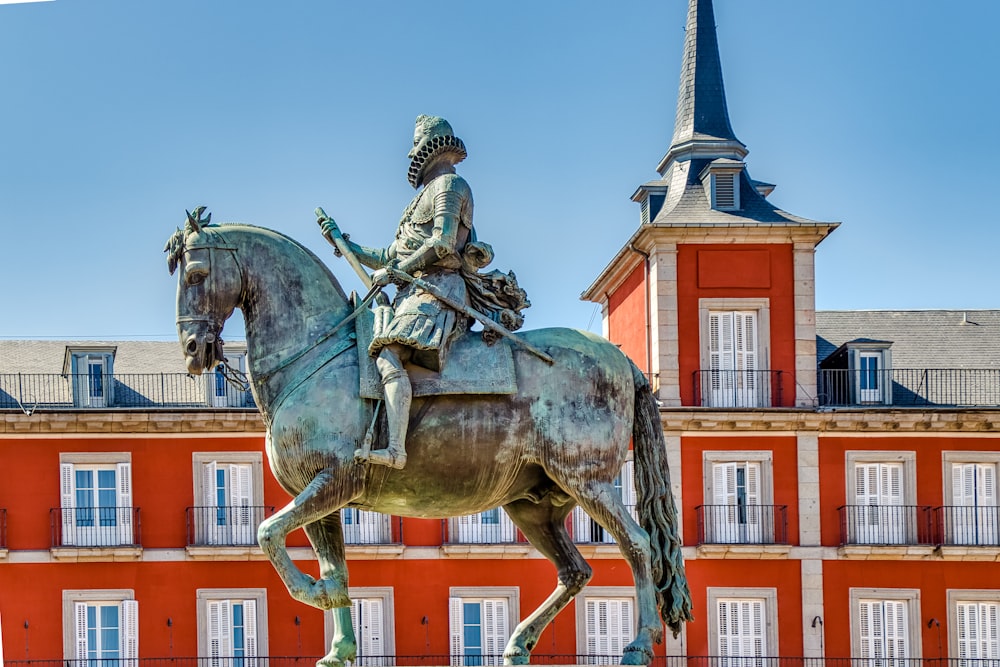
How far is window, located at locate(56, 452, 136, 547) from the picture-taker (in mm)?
41688

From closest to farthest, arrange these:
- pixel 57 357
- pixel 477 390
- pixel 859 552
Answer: pixel 477 390 → pixel 859 552 → pixel 57 357

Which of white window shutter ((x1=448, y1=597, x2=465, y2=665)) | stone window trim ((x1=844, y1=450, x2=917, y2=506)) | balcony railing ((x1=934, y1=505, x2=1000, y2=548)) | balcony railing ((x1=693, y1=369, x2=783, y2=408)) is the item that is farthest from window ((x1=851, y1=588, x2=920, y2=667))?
white window shutter ((x1=448, y1=597, x2=465, y2=665))

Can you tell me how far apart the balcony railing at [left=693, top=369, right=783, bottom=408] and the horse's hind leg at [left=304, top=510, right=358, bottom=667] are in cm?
3015

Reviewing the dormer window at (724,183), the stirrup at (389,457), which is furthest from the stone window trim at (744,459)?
the stirrup at (389,457)

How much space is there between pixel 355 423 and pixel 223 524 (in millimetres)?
30112

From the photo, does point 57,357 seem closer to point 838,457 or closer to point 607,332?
point 607,332

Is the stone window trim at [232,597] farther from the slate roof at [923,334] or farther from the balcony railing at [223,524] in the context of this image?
the slate roof at [923,334]

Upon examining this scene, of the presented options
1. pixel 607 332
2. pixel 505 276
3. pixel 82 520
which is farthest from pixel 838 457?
pixel 505 276

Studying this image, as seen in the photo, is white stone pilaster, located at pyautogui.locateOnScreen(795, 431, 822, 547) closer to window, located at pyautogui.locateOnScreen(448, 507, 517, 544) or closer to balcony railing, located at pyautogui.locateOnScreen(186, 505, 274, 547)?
window, located at pyautogui.locateOnScreen(448, 507, 517, 544)

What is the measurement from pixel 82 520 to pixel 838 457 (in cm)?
1623

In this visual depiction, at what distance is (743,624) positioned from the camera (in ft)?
137

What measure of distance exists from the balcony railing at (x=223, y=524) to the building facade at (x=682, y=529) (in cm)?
4

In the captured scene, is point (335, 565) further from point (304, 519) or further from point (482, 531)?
point (482, 531)

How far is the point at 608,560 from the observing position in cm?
4172
